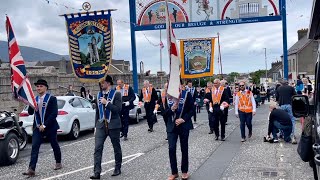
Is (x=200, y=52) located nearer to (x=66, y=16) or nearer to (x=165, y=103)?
(x=66, y=16)

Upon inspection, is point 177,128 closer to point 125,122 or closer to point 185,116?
point 185,116

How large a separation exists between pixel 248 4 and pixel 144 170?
50.5 feet

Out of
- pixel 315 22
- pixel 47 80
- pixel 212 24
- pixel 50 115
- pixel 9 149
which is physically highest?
pixel 212 24

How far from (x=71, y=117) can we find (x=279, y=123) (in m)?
6.34

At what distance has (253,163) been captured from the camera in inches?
340

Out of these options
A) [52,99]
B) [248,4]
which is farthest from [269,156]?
[248,4]

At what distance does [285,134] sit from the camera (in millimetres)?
11398

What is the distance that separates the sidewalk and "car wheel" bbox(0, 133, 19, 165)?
13.8 feet

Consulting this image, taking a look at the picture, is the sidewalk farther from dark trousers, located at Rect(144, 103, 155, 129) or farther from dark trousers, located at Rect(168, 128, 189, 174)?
dark trousers, located at Rect(144, 103, 155, 129)

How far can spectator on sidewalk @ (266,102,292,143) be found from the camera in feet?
36.6

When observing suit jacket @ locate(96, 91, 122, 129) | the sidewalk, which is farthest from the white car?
suit jacket @ locate(96, 91, 122, 129)

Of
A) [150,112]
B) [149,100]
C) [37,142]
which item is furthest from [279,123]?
[37,142]

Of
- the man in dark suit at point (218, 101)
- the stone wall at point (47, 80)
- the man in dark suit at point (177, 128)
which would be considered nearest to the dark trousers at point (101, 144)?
the man in dark suit at point (177, 128)

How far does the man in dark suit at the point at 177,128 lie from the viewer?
7266 millimetres
